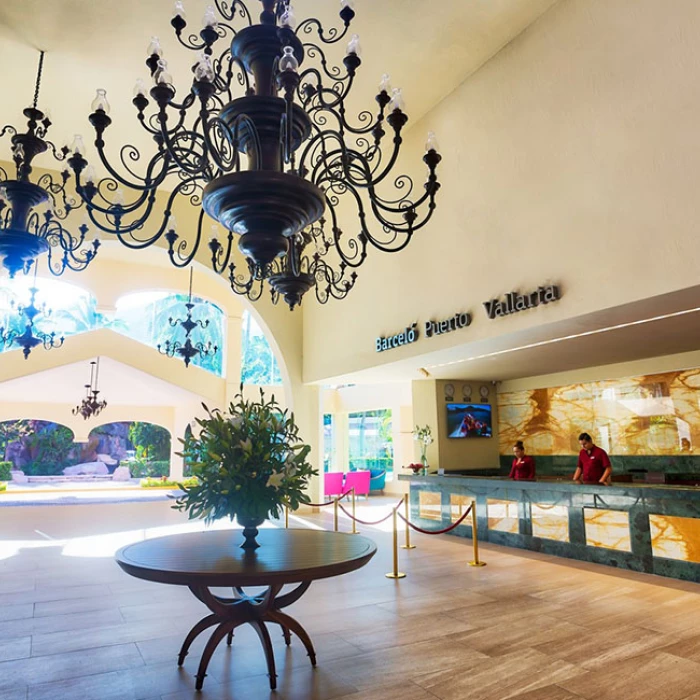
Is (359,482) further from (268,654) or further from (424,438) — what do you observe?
(268,654)

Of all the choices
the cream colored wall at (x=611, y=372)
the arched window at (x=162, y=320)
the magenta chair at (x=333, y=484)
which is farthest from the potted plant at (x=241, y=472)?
the arched window at (x=162, y=320)

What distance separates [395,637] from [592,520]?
Result: 11.7 feet

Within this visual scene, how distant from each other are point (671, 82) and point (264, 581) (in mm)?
5093

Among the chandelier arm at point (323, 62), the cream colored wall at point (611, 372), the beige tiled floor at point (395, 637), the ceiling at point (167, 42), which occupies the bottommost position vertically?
the beige tiled floor at point (395, 637)

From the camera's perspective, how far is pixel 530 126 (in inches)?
237

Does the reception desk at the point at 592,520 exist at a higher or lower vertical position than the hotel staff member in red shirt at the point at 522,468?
lower

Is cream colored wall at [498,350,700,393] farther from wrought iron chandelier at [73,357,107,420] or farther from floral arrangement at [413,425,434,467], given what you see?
wrought iron chandelier at [73,357,107,420]

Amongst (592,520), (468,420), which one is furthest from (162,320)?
(592,520)

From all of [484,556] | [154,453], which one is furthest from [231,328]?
[484,556]

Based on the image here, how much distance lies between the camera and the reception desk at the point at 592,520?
5605 mm

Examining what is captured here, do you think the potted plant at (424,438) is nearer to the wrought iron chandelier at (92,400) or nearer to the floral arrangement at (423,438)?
the floral arrangement at (423,438)

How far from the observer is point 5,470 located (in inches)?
710

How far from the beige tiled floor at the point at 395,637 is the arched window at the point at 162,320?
9.90 meters

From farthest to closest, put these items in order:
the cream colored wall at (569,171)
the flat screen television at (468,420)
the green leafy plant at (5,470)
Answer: the green leafy plant at (5,470) → the flat screen television at (468,420) → the cream colored wall at (569,171)
